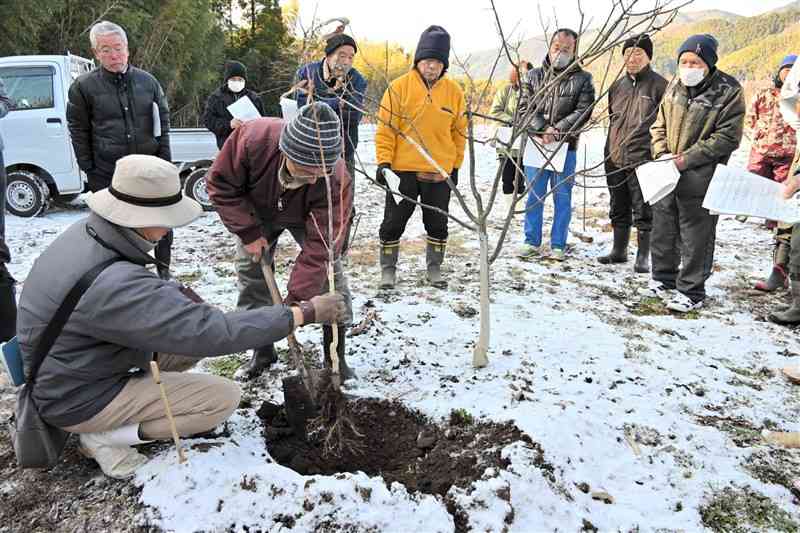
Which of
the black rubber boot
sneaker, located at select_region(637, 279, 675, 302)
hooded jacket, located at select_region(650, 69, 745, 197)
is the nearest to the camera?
the black rubber boot

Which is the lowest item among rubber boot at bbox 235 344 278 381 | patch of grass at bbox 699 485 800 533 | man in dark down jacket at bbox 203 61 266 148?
patch of grass at bbox 699 485 800 533

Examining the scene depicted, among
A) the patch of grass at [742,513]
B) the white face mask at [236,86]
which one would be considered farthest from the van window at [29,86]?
the patch of grass at [742,513]

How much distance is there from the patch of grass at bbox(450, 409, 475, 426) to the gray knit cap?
132 centimetres

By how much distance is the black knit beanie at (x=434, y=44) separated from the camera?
376 cm

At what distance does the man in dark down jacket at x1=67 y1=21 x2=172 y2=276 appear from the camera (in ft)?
12.4

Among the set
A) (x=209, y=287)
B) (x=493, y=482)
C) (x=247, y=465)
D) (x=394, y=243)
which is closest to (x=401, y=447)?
(x=493, y=482)

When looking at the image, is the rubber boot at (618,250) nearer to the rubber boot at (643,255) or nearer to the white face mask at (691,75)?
the rubber boot at (643,255)

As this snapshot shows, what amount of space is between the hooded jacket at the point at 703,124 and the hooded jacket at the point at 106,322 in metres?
3.22

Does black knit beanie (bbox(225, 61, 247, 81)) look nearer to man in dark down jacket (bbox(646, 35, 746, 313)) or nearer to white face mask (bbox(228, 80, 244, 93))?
white face mask (bbox(228, 80, 244, 93))

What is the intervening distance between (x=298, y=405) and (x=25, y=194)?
6.04 metres

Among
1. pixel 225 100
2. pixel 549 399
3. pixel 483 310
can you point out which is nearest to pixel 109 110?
pixel 225 100

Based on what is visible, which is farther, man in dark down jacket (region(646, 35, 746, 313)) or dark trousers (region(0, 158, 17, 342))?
man in dark down jacket (region(646, 35, 746, 313))

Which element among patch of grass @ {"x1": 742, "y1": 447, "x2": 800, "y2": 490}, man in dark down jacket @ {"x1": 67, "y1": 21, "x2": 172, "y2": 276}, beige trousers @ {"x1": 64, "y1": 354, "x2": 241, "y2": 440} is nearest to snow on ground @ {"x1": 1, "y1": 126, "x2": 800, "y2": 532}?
patch of grass @ {"x1": 742, "y1": 447, "x2": 800, "y2": 490}

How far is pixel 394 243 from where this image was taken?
4293mm
